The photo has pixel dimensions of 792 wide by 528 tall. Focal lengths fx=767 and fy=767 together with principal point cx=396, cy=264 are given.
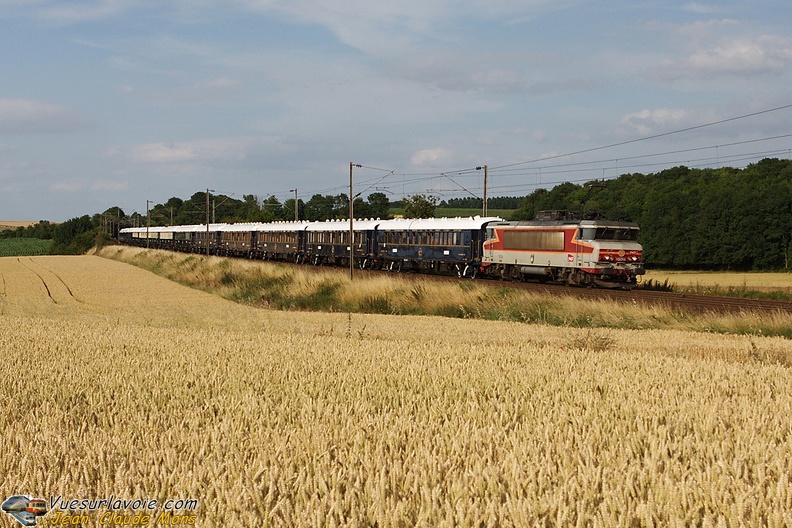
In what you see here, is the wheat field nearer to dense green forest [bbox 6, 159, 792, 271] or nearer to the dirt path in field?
the dirt path in field

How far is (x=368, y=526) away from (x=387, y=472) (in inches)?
27.9

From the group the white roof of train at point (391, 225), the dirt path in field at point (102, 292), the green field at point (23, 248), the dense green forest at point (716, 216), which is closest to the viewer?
the dirt path in field at point (102, 292)

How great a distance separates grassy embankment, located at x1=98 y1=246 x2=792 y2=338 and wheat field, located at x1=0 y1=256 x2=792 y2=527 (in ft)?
50.0

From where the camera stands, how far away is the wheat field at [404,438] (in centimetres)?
345

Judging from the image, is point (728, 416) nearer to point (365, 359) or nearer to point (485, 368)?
point (485, 368)

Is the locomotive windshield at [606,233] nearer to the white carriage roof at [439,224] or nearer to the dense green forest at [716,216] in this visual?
the white carriage roof at [439,224]

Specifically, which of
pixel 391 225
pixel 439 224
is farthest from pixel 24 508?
pixel 391 225

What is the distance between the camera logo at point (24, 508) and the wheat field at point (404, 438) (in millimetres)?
133

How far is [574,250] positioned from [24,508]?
35043 millimetres

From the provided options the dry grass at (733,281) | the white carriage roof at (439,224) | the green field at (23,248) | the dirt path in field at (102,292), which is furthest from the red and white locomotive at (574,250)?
the green field at (23,248)

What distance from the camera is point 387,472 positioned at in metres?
4.02

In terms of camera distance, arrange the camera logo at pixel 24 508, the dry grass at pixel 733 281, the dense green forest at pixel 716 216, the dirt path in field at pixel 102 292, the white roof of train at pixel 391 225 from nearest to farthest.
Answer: the camera logo at pixel 24 508, the dirt path in field at pixel 102 292, the dry grass at pixel 733 281, the white roof of train at pixel 391 225, the dense green forest at pixel 716 216

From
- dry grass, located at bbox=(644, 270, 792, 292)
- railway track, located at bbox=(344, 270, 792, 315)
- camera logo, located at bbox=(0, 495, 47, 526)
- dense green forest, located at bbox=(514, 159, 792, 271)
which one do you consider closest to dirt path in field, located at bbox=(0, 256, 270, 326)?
railway track, located at bbox=(344, 270, 792, 315)

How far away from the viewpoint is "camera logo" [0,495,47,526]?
3.35m
